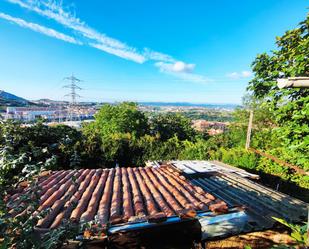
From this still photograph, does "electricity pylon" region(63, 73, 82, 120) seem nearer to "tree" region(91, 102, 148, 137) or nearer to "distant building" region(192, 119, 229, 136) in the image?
"tree" region(91, 102, 148, 137)

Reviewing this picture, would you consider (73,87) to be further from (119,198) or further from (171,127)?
(119,198)

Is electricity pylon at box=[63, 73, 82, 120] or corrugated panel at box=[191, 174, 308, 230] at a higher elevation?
electricity pylon at box=[63, 73, 82, 120]

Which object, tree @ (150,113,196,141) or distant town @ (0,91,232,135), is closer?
distant town @ (0,91,232,135)

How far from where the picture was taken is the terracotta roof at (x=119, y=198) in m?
3.03

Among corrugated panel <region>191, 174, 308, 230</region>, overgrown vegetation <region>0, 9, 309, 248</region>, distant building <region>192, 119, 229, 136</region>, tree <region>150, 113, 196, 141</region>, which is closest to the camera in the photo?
overgrown vegetation <region>0, 9, 309, 248</region>

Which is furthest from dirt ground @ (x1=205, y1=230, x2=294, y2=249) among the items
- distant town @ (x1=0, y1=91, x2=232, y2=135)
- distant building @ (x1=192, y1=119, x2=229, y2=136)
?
distant building @ (x1=192, y1=119, x2=229, y2=136)

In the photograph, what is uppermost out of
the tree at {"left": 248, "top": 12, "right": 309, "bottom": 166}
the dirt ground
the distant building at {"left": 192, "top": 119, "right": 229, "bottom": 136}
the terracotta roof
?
the tree at {"left": 248, "top": 12, "right": 309, "bottom": 166}

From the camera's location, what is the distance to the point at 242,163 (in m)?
10.8

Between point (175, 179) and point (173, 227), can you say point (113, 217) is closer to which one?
point (173, 227)

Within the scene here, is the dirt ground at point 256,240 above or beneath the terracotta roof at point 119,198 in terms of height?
beneath

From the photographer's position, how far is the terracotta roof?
9.95 feet

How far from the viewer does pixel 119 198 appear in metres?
3.90

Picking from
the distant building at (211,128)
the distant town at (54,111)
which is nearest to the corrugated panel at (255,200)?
the distant town at (54,111)

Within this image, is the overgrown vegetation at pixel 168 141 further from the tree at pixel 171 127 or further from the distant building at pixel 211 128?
the distant building at pixel 211 128
